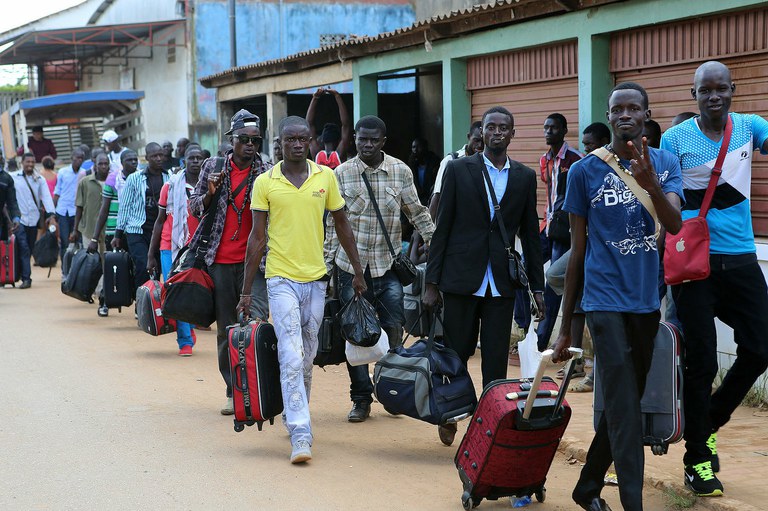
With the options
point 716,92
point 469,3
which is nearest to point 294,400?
point 716,92

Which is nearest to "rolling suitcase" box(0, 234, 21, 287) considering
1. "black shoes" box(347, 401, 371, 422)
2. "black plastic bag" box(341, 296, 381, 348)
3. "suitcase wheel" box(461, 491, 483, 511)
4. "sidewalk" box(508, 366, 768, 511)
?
"black shoes" box(347, 401, 371, 422)

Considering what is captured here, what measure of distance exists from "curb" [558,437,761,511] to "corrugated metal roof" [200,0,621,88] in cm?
485

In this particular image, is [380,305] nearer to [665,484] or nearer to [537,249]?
[537,249]

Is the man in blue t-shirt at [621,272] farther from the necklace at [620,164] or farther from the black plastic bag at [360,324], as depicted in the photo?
the black plastic bag at [360,324]

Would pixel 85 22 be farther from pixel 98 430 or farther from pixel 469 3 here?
pixel 98 430

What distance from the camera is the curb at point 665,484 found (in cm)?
539

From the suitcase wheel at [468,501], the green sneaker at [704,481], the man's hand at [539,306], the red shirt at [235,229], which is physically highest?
the red shirt at [235,229]

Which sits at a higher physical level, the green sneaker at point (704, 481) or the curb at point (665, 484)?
the green sneaker at point (704, 481)

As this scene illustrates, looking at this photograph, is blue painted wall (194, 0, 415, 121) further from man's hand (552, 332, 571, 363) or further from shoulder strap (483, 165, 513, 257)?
man's hand (552, 332, 571, 363)

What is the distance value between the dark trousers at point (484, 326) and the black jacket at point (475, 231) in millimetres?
101

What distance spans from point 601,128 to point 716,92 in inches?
133

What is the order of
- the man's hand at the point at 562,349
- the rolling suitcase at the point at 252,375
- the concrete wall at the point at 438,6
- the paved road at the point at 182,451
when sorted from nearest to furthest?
1. the man's hand at the point at 562,349
2. the paved road at the point at 182,451
3. the rolling suitcase at the point at 252,375
4. the concrete wall at the point at 438,6

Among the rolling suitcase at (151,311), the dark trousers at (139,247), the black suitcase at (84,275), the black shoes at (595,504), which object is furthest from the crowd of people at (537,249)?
the black suitcase at (84,275)

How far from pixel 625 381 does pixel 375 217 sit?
318 cm
